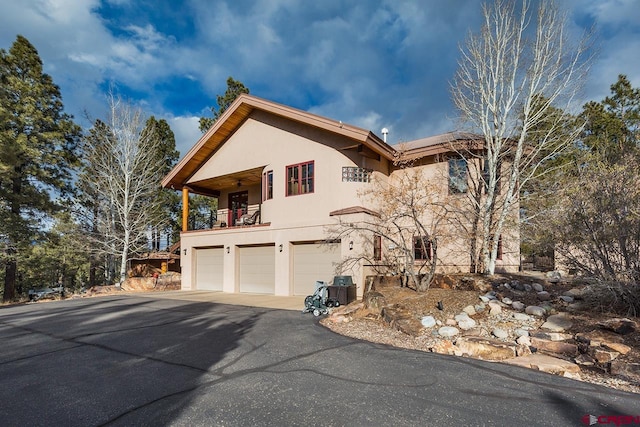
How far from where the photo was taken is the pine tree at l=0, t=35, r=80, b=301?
1819 centimetres

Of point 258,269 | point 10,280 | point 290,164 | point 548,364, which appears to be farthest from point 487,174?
point 10,280

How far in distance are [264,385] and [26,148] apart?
22.7m

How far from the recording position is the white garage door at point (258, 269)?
577 inches

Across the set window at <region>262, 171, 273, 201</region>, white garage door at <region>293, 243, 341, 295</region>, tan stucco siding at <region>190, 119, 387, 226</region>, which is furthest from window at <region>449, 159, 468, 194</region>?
window at <region>262, 171, 273, 201</region>

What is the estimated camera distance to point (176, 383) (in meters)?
4.24

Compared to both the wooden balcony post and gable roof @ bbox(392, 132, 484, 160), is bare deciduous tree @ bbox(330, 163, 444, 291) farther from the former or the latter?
the wooden balcony post

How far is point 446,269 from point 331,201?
17.4 ft

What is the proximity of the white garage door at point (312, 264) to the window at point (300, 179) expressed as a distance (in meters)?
2.36

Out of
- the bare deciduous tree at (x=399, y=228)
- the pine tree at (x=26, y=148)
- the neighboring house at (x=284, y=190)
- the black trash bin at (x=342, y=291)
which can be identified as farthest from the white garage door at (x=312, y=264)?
the pine tree at (x=26, y=148)

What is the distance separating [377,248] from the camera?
12953mm

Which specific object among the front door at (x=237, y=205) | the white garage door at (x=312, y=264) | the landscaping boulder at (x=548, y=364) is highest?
the front door at (x=237, y=205)

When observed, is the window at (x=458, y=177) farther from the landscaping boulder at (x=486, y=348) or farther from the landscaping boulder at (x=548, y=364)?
the landscaping boulder at (x=548, y=364)

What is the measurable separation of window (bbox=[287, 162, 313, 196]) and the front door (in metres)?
4.95

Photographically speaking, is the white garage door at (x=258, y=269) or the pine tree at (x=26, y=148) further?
the pine tree at (x=26, y=148)
